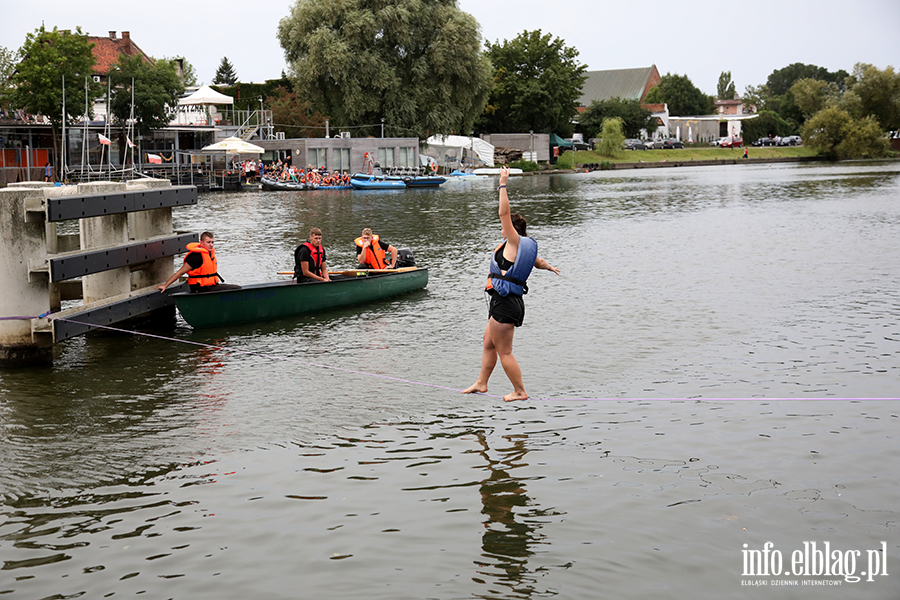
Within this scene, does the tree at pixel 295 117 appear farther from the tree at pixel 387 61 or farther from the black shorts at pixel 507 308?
the black shorts at pixel 507 308

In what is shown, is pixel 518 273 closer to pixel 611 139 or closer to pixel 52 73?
pixel 52 73

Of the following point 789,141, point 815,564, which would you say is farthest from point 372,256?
point 789,141

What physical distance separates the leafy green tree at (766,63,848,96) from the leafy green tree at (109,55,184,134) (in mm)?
148077

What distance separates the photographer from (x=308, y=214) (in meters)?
39.6

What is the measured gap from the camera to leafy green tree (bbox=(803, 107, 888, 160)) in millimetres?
94938

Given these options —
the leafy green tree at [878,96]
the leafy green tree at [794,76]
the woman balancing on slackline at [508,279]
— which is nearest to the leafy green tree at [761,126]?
the leafy green tree at [878,96]

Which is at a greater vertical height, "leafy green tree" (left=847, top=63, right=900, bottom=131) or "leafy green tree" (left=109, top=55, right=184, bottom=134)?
"leafy green tree" (left=847, top=63, right=900, bottom=131)

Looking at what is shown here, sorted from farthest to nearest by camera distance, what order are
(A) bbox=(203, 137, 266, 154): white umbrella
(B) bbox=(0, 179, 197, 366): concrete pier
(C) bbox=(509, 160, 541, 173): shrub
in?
(C) bbox=(509, 160, 541, 173): shrub, (A) bbox=(203, 137, 266, 154): white umbrella, (B) bbox=(0, 179, 197, 366): concrete pier

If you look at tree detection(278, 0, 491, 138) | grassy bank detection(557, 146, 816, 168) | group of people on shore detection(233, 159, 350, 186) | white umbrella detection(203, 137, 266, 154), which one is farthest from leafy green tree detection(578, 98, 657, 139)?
white umbrella detection(203, 137, 266, 154)

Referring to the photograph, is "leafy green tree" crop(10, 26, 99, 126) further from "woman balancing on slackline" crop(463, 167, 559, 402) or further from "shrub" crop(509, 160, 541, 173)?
"woman balancing on slackline" crop(463, 167, 559, 402)

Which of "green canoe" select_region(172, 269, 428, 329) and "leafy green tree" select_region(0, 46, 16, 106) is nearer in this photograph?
"green canoe" select_region(172, 269, 428, 329)

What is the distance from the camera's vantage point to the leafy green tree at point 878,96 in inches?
3878

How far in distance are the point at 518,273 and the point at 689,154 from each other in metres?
101

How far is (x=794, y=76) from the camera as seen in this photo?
18512 centimetres
